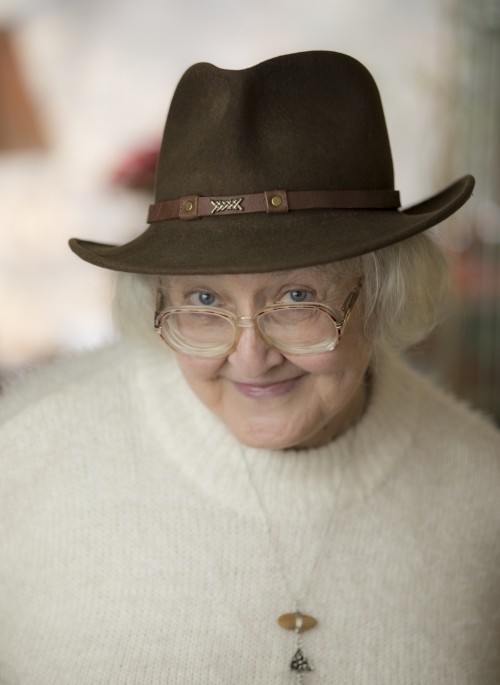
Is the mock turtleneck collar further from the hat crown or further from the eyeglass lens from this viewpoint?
the hat crown

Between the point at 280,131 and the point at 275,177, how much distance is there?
84mm

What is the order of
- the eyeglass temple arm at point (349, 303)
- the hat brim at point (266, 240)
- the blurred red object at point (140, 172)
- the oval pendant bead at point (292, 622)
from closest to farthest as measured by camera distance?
the hat brim at point (266, 240), the eyeglass temple arm at point (349, 303), the oval pendant bead at point (292, 622), the blurred red object at point (140, 172)

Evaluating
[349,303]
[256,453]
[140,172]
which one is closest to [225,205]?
[349,303]

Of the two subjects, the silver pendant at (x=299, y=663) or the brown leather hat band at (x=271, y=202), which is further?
the silver pendant at (x=299, y=663)

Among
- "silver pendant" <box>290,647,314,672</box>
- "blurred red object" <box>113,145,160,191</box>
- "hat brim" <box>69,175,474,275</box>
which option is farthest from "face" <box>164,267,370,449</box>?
"blurred red object" <box>113,145,160,191</box>

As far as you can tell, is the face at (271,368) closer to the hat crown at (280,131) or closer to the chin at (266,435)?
the chin at (266,435)

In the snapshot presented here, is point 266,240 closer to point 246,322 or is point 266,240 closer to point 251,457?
point 246,322

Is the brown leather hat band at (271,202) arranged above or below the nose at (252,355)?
above

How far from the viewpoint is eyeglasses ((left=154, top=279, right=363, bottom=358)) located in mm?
1298

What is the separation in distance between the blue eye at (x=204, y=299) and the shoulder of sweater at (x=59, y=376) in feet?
1.23

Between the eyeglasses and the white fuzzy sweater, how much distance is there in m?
0.26

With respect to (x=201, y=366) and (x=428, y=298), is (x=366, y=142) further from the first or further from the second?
(x=201, y=366)

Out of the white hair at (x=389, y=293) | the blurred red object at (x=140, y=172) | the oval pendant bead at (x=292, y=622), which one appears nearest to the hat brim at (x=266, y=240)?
the white hair at (x=389, y=293)

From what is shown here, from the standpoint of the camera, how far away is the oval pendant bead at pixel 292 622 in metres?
1.44
